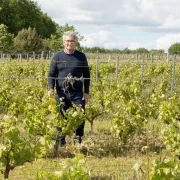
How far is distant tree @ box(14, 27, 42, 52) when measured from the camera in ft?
156

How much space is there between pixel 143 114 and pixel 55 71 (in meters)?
1.94

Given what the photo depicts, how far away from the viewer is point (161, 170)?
3311mm

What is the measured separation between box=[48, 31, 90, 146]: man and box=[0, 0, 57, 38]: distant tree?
189 feet

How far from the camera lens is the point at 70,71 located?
6.35 metres

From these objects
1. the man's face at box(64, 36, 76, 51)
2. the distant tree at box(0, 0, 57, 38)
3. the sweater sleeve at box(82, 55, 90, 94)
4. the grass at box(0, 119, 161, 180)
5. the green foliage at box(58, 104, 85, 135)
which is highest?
the distant tree at box(0, 0, 57, 38)

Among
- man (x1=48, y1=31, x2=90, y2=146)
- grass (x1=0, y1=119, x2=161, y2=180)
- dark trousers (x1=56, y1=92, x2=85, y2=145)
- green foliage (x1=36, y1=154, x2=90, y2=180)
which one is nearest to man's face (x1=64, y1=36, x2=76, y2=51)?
man (x1=48, y1=31, x2=90, y2=146)

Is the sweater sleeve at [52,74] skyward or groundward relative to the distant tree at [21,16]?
groundward

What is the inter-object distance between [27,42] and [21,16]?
19.5m

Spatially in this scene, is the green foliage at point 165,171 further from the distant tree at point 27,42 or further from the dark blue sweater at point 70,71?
the distant tree at point 27,42

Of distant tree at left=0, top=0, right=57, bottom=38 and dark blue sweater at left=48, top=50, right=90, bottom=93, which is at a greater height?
distant tree at left=0, top=0, right=57, bottom=38

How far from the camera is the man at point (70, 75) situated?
627 centimetres

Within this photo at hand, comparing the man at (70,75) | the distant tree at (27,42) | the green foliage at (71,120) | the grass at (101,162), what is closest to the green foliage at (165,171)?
the grass at (101,162)

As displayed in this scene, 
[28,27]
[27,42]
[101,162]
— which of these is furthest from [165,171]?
[28,27]

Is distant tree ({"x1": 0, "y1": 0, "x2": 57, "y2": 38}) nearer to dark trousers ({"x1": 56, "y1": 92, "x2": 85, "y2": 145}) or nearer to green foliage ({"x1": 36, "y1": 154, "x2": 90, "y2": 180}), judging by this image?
dark trousers ({"x1": 56, "y1": 92, "x2": 85, "y2": 145})
